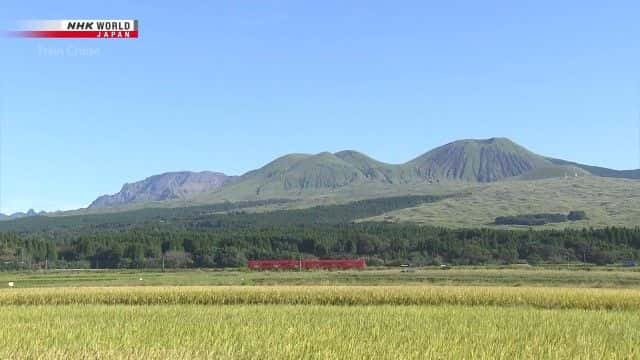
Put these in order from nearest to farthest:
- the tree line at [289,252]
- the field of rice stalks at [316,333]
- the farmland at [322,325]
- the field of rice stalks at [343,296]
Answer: the field of rice stalks at [316,333]
the farmland at [322,325]
the field of rice stalks at [343,296]
the tree line at [289,252]

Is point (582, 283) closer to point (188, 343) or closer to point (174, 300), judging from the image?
point (174, 300)

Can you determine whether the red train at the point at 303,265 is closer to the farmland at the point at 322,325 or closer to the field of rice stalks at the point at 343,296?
the field of rice stalks at the point at 343,296

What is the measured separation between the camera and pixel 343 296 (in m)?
53.6

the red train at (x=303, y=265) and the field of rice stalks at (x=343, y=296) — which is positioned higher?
the field of rice stalks at (x=343, y=296)

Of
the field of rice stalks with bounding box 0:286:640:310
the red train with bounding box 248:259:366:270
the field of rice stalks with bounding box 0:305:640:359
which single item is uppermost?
the field of rice stalks with bounding box 0:305:640:359

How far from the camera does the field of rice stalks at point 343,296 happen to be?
5059 cm

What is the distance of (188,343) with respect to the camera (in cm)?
2661

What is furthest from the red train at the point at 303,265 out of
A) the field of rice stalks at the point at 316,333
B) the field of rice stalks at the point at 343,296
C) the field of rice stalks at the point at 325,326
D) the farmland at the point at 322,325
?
the field of rice stalks at the point at 316,333

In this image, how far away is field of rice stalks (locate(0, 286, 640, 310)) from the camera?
50.6 m

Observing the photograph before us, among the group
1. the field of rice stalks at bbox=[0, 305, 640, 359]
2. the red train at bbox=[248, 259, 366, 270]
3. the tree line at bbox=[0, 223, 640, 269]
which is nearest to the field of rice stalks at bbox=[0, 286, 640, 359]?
the field of rice stalks at bbox=[0, 305, 640, 359]

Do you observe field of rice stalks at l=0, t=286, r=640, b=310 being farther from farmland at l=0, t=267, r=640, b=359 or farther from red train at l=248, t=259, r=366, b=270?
red train at l=248, t=259, r=366, b=270

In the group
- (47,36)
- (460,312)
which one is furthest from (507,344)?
(47,36)

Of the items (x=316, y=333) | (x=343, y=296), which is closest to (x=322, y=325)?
(x=316, y=333)

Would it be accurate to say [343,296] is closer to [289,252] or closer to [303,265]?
[303,265]
